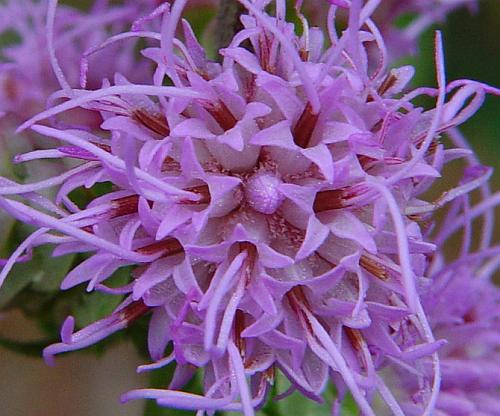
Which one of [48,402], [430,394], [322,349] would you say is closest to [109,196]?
[322,349]

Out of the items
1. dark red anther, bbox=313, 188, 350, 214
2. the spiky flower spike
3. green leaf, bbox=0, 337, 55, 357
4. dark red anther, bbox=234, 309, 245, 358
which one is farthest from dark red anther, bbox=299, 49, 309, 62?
green leaf, bbox=0, 337, 55, 357

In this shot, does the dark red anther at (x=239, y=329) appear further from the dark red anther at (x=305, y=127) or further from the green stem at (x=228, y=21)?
the green stem at (x=228, y=21)

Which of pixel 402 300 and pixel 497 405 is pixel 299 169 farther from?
pixel 497 405

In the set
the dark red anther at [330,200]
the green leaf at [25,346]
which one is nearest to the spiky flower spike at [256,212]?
the dark red anther at [330,200]

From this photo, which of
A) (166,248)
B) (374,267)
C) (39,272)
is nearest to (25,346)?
(39,272)

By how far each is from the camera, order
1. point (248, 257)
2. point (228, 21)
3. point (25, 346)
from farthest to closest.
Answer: point (25, 346)
point (228, 21)
point (248, 257)

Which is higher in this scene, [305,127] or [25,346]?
[305,127]

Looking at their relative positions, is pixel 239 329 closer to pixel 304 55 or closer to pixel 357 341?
pixel 357 341

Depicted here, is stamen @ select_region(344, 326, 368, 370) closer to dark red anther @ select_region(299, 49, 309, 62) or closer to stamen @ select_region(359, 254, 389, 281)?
stamen @ select_region(359, 254, 389, 281)
